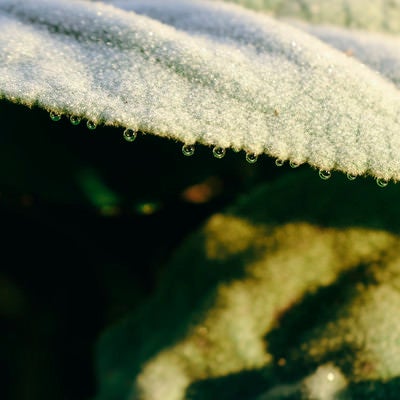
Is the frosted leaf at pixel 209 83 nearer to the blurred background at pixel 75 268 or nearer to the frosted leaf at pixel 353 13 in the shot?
the frosted leaf at pixel 353 13

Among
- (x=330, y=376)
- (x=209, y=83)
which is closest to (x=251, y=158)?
(x=209, y=83)

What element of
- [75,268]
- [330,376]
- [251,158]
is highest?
[75,268]

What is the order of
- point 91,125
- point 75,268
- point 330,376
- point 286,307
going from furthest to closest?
1. point 75,268
2. point 286,307
3. point 330,376
4. point 91,125

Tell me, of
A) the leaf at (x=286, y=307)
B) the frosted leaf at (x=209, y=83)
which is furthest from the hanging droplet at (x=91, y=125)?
the leaf at (x=286, y=307)

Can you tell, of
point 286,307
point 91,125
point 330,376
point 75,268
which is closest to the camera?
point 91,125

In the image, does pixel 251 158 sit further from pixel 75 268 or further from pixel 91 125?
pixel 75 268

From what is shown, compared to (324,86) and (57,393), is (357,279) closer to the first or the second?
(324,86)

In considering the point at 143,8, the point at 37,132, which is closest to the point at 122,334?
the point at 37,132
